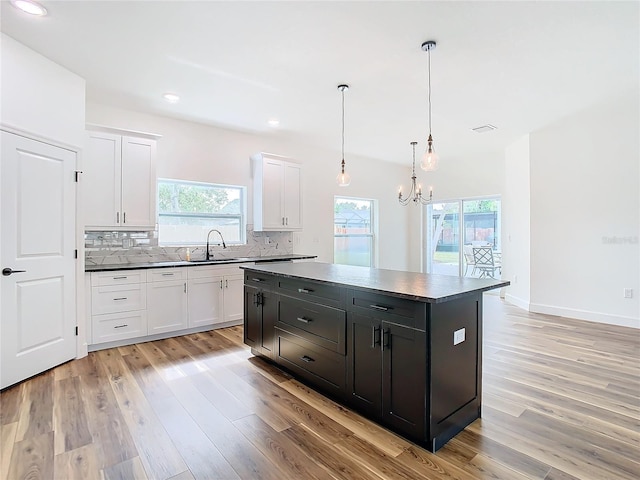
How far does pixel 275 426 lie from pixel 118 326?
2.45 metres

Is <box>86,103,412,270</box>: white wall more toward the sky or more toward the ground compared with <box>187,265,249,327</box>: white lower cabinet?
more toward the sky

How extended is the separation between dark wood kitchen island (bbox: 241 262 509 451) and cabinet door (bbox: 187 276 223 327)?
1821mm

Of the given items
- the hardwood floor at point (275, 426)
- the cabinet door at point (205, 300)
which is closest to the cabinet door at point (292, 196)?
the cabinet door at point (205, 300)

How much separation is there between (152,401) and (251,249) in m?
3.02

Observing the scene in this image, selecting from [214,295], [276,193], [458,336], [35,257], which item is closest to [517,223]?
[276,193]

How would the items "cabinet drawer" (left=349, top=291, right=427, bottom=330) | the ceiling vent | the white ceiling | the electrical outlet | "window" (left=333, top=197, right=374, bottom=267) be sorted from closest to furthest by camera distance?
1. "cabinet drawer" (left=349, top=291, right=427, bottom=330)
2. the electrical outlet
3. the white ceiling
4. the ceiling vent
5. "window" (left=333, top=197, right=374, bottom=267)

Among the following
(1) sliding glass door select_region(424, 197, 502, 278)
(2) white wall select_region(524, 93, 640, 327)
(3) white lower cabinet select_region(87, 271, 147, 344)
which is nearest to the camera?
(3) white lower cabinet select_region(87, 271, 147, 344)

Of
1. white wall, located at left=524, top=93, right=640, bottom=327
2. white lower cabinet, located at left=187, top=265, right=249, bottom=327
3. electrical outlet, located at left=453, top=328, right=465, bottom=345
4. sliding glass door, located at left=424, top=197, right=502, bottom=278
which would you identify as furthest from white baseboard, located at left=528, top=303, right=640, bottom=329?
white lower cabinet, located at left=187, top=265, right=249, bottom=327

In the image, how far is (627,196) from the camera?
4391 millimetres

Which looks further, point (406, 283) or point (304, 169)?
point (304, 169)

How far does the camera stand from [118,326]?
372 cm

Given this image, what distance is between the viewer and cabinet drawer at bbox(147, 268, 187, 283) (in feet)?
A: 12.9

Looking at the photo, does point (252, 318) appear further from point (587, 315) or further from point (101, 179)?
point (587, 315)

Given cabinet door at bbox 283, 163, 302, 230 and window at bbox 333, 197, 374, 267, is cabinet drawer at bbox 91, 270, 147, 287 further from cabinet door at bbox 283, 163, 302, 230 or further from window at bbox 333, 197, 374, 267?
window at bbox 333, 197, 374, 267
